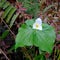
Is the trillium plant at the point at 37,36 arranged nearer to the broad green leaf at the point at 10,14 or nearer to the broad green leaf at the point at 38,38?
the broad green leaf at the point at 38,38

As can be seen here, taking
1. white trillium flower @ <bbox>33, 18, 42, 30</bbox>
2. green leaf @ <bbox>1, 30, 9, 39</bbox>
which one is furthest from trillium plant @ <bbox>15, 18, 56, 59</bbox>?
green leaf @ <bbox>1, 30, 9, 39</bbox>

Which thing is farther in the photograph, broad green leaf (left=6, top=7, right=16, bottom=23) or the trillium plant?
broad green leaf (left=6, top=7, right=16, bottom=23)

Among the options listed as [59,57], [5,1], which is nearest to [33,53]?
[59,57]

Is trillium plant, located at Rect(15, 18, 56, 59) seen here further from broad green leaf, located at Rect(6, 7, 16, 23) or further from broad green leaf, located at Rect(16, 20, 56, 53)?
broad green leaf, located at Rect(6, 7, 16, 23)

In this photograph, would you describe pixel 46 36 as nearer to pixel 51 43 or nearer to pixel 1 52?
pixel 51 43

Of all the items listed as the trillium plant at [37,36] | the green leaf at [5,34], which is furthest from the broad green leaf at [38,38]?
the green leaf at [5,34]

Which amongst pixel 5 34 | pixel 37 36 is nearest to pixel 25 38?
pixel 37 36

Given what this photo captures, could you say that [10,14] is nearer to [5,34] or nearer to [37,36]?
[5,34]
